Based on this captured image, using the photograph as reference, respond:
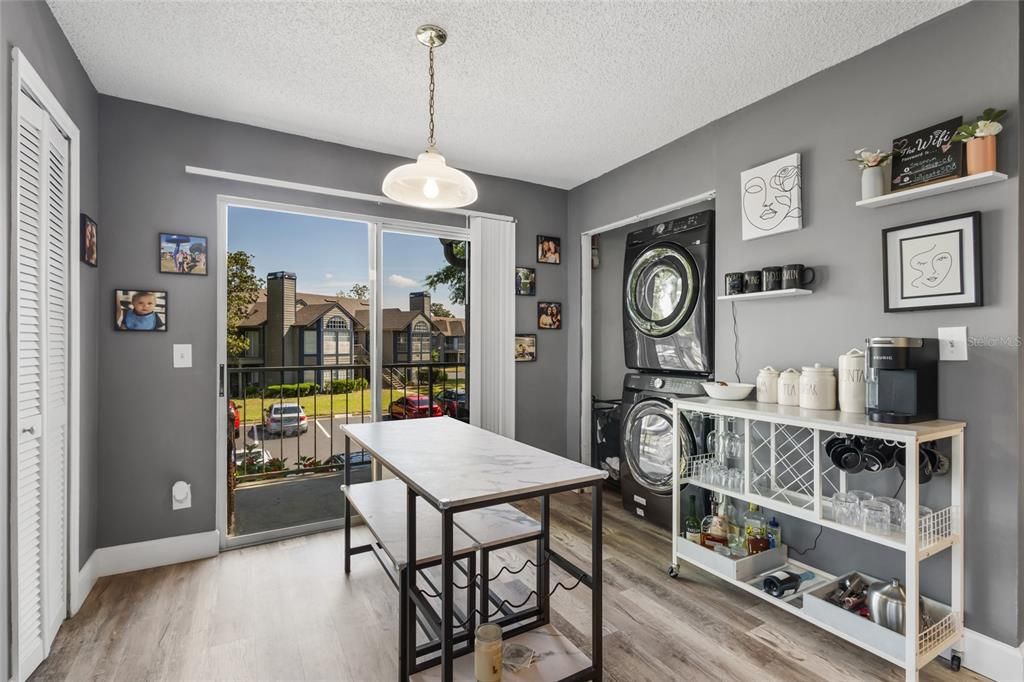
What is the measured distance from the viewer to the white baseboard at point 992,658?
176cm

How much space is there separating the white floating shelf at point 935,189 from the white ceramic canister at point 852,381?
623 mm

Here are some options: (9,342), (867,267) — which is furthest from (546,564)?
(9,342)

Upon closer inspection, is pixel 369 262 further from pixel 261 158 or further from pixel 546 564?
pixel 546 564

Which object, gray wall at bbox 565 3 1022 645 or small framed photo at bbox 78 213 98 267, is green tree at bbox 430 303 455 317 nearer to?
gray wall at bbox 565 3 1022 645

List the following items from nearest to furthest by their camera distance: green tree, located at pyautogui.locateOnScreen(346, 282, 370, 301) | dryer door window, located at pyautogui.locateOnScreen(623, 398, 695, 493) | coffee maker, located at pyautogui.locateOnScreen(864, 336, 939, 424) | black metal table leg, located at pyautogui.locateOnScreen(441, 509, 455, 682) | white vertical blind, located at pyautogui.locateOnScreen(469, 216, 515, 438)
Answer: black metal table leg, located at pyautogui.locateOnScreen(441, 509, 455, 682)
coffee maker, located at pyautogui.locateOnScreen(864, 336, 939, 424)
dryer door window, located at pyautogui.locateOnScreen(623, 398, 695, 493)
green tree, located at pyautogui.locateOnScreen(346, 282, 370, 301)
white vertical blind, located at pyautogui.locateOnScreen(469, 216, 515, 438)

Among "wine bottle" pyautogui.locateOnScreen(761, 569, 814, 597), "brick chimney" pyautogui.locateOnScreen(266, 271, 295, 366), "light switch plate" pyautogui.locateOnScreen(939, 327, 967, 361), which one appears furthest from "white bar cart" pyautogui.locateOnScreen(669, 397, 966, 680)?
"brick chimney" pyautogui.locateOnScreen(266, 271, 295, 366)

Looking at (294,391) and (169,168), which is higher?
(169,168)

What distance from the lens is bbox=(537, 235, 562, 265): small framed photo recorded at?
13.5ft


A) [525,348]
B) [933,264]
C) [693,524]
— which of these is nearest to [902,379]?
[933,264]

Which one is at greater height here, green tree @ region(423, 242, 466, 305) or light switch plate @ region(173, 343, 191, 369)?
green tree @ region(423, 242, 466, 305)

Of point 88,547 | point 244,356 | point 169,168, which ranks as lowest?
point 88,547

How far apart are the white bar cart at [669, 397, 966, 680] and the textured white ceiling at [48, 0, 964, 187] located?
62.5 inches

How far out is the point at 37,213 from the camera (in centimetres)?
184

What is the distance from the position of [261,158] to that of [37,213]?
1.34 m
